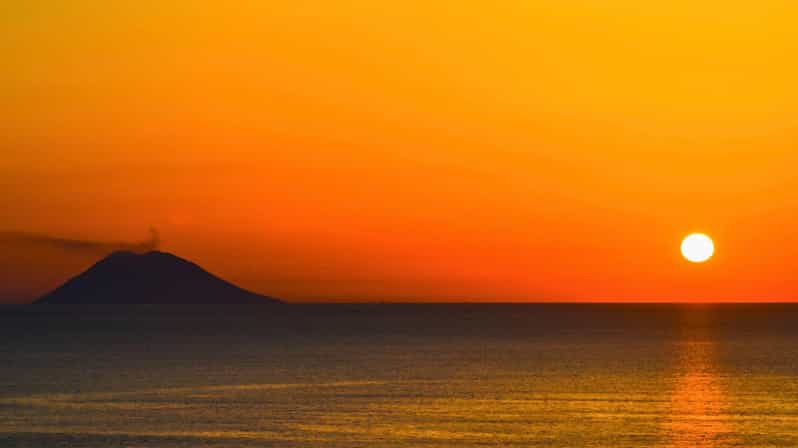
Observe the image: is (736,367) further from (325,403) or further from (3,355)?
(3,355)

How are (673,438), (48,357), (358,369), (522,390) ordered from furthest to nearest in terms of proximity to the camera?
(48,357), (358,369), (522,390), (673,438)

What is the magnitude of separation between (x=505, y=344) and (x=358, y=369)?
239ft

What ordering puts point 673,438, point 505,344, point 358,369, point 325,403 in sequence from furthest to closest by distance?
point 505,344 < point 358,369 < point 325,403 < point 673,438

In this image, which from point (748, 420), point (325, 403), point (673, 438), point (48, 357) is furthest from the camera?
point (48, 357)

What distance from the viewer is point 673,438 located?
6938 cm

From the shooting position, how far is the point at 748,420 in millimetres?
79125

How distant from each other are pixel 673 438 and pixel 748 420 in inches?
477

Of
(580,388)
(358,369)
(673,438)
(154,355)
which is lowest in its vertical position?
(673,438)

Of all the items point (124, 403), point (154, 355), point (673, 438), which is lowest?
point (673, 438)

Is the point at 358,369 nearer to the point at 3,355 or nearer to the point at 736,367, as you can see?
the point at 736,367

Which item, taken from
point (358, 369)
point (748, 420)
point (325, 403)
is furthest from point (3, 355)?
point (748, 420)

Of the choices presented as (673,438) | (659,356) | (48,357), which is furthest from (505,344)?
(673,438)

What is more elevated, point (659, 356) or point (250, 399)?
point (659, 356)

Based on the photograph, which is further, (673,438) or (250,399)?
(250,399)
